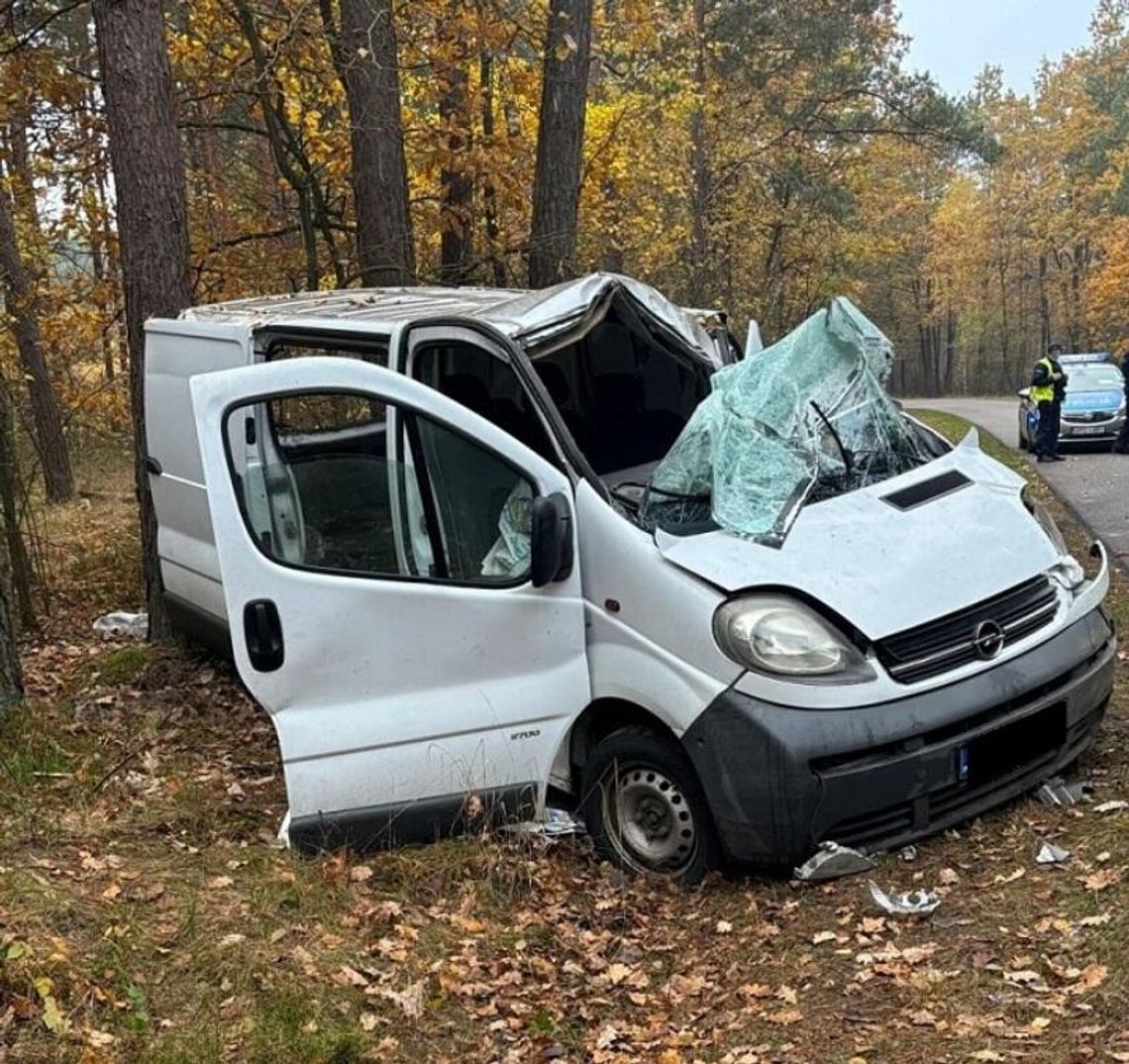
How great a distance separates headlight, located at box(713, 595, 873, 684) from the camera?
392cm

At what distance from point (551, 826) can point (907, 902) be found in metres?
1.38

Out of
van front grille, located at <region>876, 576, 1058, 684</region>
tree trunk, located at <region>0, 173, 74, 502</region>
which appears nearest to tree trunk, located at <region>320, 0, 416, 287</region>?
tree trunk, located at <region>0, 173, 74, 502</region>

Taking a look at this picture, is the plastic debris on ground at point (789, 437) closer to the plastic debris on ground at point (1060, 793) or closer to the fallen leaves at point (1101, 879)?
the plastic debris on ground at point (1060, 793)

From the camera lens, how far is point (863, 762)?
12.7ft

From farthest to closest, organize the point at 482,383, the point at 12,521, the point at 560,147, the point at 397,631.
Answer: the point at 560,147
the point at 12,521
the point at 482,383
the point at 397,631

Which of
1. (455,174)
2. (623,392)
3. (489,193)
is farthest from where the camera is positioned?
(489,193)

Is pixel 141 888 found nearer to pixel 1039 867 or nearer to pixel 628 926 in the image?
pixel 628 926

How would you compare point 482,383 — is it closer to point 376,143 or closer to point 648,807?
point 648,807

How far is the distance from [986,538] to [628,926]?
2045 mm

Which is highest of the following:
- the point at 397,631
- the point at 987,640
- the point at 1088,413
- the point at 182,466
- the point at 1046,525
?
the point at 182,466

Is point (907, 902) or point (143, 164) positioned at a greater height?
point (143, 164)

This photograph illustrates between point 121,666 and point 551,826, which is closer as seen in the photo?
point 551,826

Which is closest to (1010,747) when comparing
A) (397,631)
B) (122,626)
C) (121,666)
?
(397,631)

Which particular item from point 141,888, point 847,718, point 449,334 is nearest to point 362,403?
point 449,334
